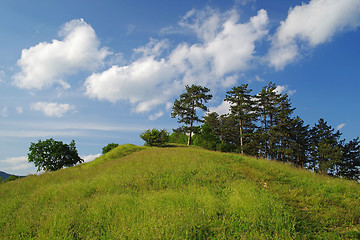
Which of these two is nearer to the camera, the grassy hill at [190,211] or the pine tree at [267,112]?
the grassy hill at [190,211]

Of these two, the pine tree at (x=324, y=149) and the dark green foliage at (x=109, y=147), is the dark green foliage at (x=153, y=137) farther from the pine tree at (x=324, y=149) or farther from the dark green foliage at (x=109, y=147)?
the pine tree at (x=324, y=149)

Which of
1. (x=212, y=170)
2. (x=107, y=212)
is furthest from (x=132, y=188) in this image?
(x=212, y=170)

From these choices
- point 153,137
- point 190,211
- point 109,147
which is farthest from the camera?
point 109,147

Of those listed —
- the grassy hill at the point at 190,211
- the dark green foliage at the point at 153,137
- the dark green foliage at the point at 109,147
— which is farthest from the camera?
the dark green foliage at the point at 109,147

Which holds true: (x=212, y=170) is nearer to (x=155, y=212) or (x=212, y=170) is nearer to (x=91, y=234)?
(x=155, y=212)

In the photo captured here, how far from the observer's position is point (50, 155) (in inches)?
1394

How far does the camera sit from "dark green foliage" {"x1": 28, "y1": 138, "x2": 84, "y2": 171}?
34812mm

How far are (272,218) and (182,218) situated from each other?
9.41 ft

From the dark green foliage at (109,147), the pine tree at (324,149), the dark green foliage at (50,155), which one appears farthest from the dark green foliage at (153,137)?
the pine tree at (324,149)

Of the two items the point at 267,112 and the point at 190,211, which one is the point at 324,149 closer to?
the point at 267,112

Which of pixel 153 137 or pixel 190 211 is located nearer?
pixel 190 211

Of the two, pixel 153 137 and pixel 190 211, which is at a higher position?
pixel 153 137

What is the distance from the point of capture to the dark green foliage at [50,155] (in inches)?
1371

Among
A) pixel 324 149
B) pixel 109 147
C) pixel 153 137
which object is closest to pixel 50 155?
pixel 109 147
